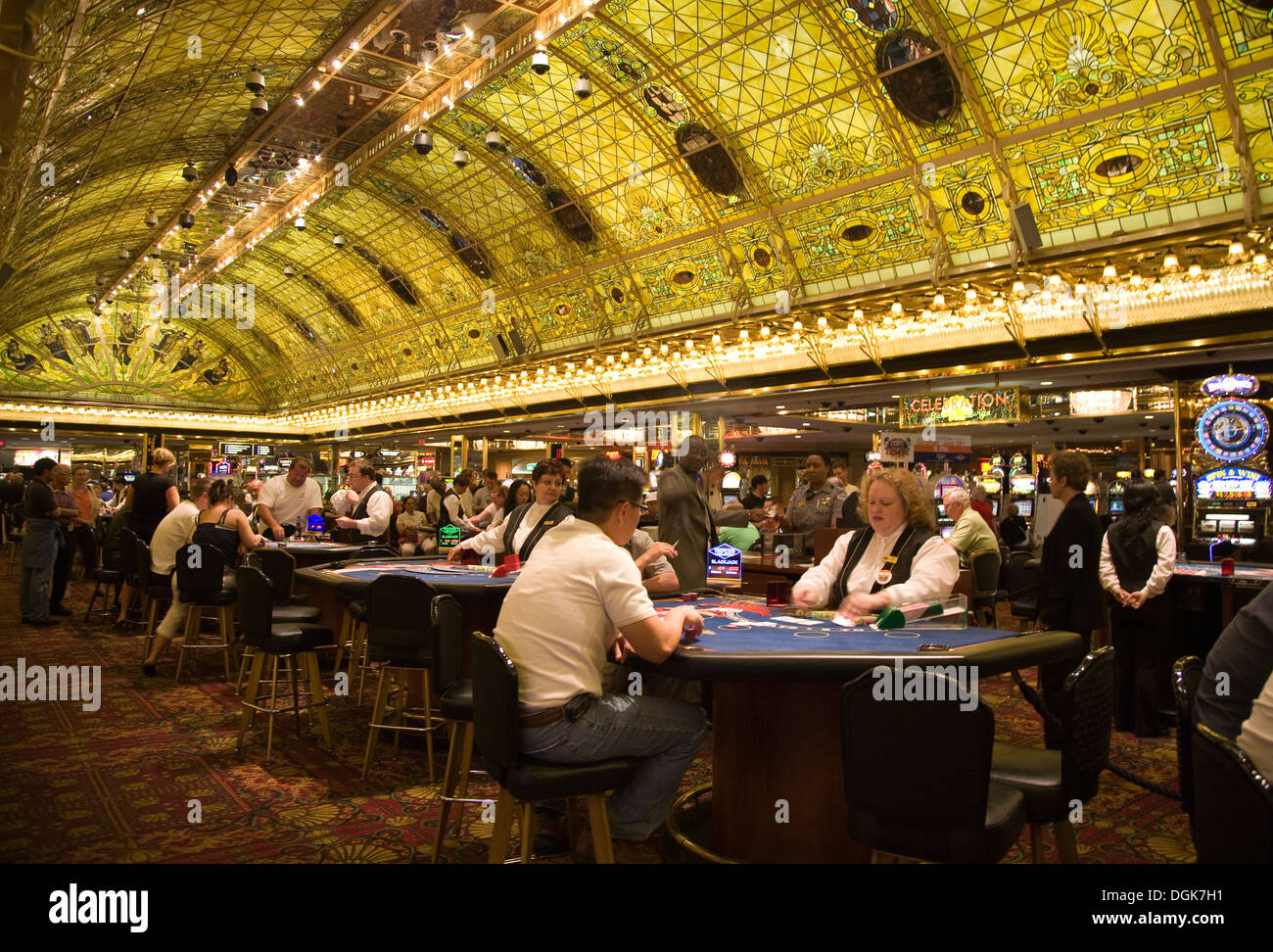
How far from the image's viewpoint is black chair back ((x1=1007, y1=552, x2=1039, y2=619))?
6441 millimetres

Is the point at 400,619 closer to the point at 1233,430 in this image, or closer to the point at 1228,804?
the point at 1228,804

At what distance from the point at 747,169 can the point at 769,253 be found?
140cm

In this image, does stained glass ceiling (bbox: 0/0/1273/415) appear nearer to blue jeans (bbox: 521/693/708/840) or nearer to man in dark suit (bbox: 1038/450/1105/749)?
blue jeans (bbox: 521/693/708/840)

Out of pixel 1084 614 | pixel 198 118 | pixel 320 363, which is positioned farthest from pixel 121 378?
pixel 1084 614

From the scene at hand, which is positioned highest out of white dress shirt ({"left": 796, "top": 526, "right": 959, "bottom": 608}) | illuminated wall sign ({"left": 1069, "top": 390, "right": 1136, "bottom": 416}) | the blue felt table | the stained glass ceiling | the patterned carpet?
the stained glass ceiling

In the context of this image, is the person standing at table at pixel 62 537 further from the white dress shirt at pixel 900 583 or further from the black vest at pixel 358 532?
the white dress shirt at pixel 900 583

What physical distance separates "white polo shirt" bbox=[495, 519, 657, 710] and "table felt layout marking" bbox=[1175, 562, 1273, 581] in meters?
4.86

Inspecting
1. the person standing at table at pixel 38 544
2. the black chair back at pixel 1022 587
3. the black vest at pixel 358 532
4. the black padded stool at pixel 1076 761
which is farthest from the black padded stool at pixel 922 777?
the person standing at table at pixel 38 544

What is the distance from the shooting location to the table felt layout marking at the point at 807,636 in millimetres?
2689

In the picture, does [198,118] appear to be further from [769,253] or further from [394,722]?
[394,722]

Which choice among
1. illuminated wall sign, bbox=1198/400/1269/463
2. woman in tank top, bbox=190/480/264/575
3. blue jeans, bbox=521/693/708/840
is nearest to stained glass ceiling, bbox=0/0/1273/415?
illuminated wall sign, bbox=1198/400/1269/463

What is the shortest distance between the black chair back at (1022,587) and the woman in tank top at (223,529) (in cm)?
605

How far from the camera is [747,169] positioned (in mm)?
12094
